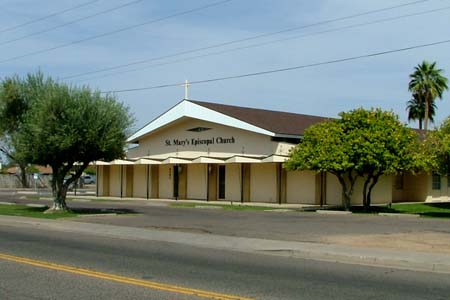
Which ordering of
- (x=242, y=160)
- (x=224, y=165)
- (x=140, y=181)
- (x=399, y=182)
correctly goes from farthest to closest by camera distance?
(x=140, y=181) < (x=399, y=182) < (x=224, y=165) < (x=242, y=160)

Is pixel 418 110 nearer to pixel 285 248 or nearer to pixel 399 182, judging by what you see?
pixel 399 182

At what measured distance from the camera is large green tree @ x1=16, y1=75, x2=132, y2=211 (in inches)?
1033

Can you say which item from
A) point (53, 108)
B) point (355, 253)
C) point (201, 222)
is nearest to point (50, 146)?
point (53, 108)

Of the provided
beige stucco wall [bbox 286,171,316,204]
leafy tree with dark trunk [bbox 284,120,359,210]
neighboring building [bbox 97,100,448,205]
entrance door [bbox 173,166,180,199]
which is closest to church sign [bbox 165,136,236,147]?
neighboring building [bbox 97,100,448,205]

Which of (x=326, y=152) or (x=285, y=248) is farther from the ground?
(x=326, y=152)

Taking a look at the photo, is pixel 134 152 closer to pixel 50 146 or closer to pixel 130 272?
pixel 50 146

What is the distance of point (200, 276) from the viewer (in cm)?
1132

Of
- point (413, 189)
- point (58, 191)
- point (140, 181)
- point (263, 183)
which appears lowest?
point (58, 191)

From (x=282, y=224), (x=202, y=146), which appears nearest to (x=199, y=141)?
(x=202, y=146)

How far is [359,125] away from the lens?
30.8 metres

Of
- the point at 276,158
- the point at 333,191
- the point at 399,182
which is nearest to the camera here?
the point at 276,158

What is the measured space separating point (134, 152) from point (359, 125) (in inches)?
862

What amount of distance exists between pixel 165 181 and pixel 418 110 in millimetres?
31857

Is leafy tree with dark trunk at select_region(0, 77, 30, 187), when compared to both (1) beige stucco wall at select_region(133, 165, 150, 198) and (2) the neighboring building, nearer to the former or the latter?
(2) the neighboring building
